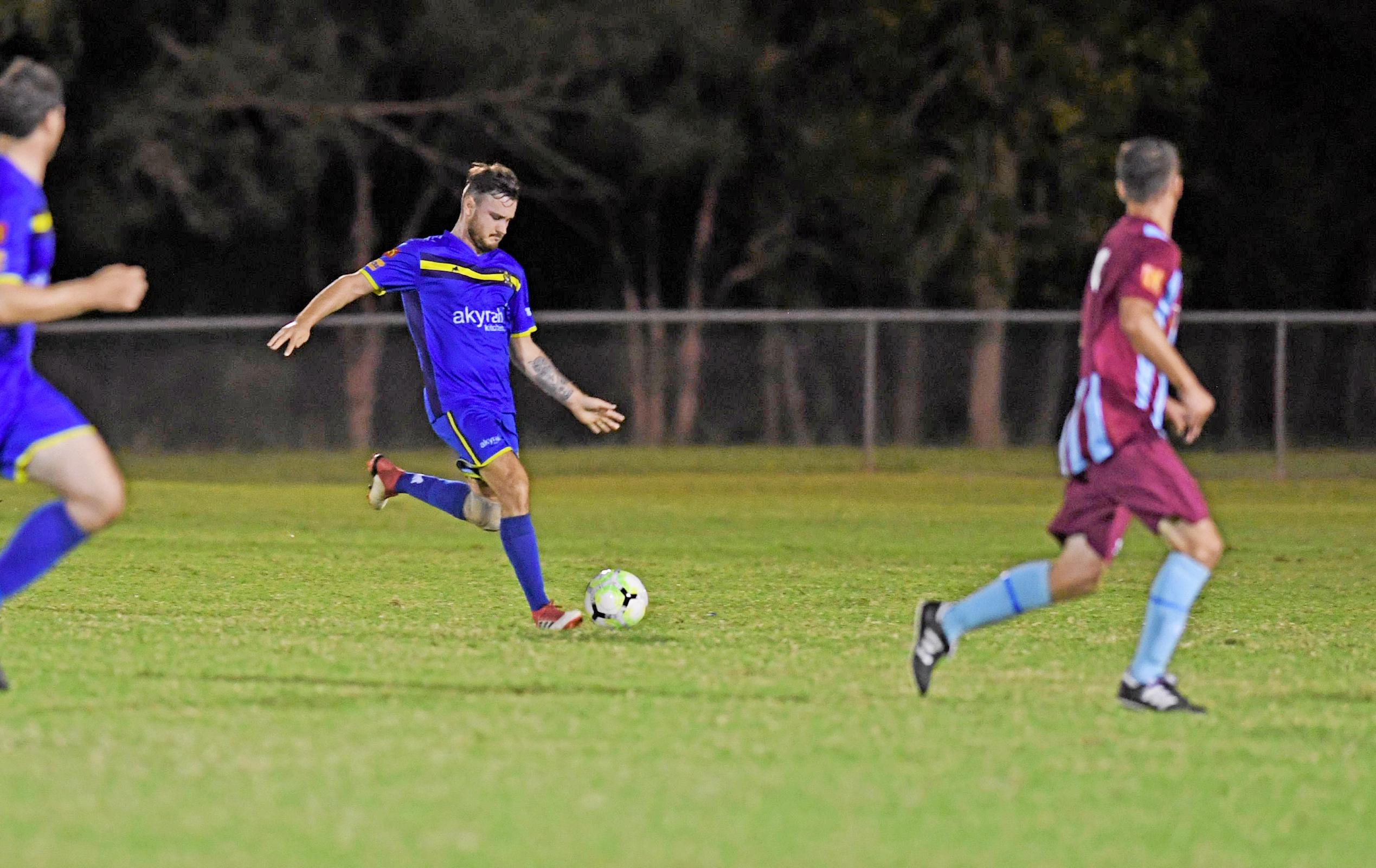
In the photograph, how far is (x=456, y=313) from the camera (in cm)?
910

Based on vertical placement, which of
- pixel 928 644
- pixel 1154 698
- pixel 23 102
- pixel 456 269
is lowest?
pixel 1154 698

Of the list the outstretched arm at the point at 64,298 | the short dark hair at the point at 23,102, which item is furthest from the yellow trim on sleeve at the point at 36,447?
the short dark hair at the point at 23,102

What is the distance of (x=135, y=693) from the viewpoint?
681cm

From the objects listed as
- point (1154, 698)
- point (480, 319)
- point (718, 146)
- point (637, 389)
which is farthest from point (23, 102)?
point (718, 146)

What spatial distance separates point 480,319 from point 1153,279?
141 inches

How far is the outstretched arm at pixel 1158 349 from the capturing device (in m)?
6.34

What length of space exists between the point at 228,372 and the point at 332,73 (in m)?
6.84

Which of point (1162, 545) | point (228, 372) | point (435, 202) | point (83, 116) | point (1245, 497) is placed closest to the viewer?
point (1162, 545)

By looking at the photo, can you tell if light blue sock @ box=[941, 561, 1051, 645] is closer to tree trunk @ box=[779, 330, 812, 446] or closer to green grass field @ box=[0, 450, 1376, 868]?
green grass field @ box=[0, 450, 1376, 868]

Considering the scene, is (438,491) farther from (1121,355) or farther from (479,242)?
(1121,355)

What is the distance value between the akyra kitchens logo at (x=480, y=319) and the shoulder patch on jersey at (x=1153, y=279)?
11.6ft

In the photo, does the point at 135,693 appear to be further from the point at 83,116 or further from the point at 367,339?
the point at 83,116

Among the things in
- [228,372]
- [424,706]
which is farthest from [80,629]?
[228,372]

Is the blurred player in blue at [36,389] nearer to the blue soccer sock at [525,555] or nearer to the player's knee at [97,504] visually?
the player's knee at [97,504]
